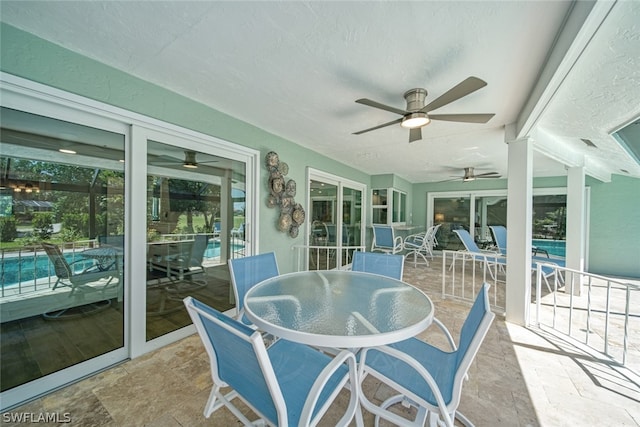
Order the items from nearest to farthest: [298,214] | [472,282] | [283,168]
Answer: [283,168]
[298,214]
[472,282]

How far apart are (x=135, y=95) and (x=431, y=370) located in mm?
2930

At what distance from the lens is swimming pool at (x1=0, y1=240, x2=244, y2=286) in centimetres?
158

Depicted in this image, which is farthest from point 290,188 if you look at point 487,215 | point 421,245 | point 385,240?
point 487,215

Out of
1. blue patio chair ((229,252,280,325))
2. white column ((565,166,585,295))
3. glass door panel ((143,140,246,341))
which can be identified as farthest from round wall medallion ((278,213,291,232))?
white column ((565,166,585,295))

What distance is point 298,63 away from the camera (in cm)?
178

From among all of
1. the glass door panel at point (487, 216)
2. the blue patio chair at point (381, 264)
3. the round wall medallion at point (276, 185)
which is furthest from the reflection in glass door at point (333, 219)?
the glass door panel at point (487, 216)

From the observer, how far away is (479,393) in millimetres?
1685

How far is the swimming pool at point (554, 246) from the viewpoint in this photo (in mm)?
6211

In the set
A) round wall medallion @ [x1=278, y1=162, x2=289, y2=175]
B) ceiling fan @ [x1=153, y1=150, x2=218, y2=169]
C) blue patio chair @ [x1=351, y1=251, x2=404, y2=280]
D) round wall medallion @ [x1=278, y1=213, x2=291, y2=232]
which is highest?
round wall medallion @ [x1=278, y1=162, x2=289, y2=175]

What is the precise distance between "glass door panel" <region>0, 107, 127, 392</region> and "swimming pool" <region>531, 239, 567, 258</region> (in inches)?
343

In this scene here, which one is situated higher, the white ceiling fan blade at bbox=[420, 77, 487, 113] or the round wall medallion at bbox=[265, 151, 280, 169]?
the white ceiling fan blade at bbox=[420, 77, 487, 113]

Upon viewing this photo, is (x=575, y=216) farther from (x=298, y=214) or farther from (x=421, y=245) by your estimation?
(x=298, y=214)

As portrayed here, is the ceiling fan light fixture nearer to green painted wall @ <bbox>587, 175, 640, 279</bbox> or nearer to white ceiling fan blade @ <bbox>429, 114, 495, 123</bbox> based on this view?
white ceiling fan blade @ <bbox>429, 114, 495, 123</bbox>

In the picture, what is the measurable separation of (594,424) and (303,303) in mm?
1958
